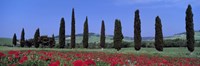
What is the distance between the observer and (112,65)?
7.95 meters

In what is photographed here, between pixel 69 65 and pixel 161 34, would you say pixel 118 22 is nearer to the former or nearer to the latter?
pixel 161 34

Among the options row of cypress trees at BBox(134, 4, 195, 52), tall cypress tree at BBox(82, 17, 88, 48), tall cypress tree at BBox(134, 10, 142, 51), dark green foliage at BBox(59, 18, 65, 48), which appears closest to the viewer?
row of cypress trees at BBox(134, 4, 195, 52)

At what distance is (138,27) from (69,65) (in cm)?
5330

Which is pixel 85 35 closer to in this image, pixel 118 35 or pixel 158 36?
pixel 118 35

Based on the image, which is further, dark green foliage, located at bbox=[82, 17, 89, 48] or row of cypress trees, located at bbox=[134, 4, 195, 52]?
dark green foliage, located at bbox=[82, 17, 89, 48]

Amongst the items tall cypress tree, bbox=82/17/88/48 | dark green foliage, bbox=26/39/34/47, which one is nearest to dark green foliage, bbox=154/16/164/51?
tall cypress tree, bbox=82/17/88/48

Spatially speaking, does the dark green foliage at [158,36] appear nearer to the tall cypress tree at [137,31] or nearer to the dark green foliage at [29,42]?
the tall cypress tree at [137,31]

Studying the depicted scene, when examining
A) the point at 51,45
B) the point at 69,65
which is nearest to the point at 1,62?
the point at 69,65

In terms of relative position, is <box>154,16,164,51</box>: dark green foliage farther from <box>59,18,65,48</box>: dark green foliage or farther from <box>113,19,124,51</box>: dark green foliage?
<box>59,18,65,48</box>: dark green foliage

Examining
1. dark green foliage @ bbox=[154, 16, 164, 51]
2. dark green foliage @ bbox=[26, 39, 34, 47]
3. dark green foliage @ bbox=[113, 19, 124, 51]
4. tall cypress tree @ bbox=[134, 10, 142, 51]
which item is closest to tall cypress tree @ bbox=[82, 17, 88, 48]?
dark green foliage @ bbox=[113, 19, 124, 51]

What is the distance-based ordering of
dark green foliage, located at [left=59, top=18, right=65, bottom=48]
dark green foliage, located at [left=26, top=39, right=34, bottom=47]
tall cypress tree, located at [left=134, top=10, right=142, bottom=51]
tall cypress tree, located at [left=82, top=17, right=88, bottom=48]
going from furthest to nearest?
dark green foliage, located at [left=26, top=39, right=34, bottom=47] < tall cypress tree, located at [left=82, top=17, right=88, bottom=48] < dark green foliage, located at [left=59, top=18, right=65, bottom=48] < tall cypress tree, located at [left=134, top=10, right=142, bottom=51]

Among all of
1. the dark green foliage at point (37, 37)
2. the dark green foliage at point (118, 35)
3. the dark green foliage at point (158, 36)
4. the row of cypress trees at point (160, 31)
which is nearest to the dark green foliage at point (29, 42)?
the dark green foliage at point (37, 37)

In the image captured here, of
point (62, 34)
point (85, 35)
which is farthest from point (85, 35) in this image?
point (62, 34)

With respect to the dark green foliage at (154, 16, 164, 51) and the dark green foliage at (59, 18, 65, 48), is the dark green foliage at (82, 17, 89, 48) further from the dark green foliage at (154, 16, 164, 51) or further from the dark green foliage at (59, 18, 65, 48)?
the dark green foliage at (154, 16, 164, 51)
